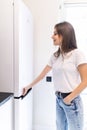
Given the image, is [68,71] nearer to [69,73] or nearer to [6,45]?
[69,73]

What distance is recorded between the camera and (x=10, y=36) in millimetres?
1767

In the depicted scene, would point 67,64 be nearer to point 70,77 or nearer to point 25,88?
point 70,77

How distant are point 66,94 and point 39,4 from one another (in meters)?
1.51

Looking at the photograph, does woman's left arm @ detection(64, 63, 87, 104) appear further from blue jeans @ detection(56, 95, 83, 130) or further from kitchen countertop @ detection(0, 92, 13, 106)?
kitchen countertop @ detection(0, 92, 13, 106)

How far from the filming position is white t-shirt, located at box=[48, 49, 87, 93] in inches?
63.1

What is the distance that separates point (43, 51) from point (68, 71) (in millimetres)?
1109

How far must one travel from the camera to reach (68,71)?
1.63 m

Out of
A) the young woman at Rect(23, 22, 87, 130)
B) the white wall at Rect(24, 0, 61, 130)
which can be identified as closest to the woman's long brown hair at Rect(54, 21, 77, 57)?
the young woman at Rect(23, 22, 87, 130)

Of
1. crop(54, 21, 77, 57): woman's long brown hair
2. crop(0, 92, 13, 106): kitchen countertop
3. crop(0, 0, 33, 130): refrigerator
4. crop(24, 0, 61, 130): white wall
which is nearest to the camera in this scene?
crop(0, 92, 13, 106): kitchen countertop

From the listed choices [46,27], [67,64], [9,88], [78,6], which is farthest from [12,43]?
[78,6]

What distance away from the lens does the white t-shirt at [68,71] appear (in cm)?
160

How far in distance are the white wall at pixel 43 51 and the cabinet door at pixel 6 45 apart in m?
0.94

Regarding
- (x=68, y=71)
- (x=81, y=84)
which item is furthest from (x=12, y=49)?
(x=81, y=84)

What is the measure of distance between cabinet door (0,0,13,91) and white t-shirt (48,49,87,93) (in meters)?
0.44
